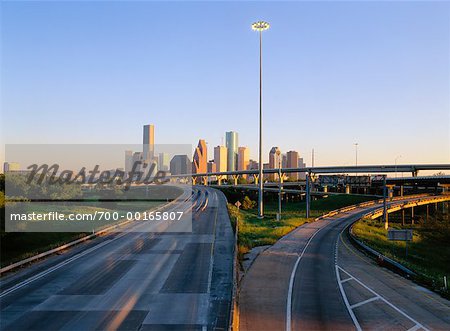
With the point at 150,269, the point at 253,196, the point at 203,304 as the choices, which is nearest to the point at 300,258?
the point at 150,269

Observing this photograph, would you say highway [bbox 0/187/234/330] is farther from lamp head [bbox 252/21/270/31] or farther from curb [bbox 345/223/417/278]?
lamp head [bbox 252/21/270/31]

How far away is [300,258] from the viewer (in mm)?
30344

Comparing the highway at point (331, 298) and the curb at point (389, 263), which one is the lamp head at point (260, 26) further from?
the highway at point (331, 298)

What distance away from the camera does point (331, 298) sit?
1956cm

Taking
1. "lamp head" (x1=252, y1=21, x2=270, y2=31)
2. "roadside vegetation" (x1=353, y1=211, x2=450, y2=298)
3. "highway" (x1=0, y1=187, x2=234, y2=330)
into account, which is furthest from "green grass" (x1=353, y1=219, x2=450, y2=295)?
"lamp head" (x1=252, y1=21, x2=270, y2=31)

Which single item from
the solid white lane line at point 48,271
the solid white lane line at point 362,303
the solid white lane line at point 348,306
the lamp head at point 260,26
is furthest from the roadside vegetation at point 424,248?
the lamp head at point 260,26

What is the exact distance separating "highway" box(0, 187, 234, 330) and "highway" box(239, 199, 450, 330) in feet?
5.52

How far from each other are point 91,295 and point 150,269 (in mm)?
5845

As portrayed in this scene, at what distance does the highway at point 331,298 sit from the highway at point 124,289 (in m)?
1.68

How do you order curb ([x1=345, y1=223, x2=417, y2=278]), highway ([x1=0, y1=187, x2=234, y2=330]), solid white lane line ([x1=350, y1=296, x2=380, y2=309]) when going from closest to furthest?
highway ([x1=0, y1=187, x2=234, y2=330]), solid white lane line ([x1=350, y1=296, x2=380, y2=309]), curb ([x1=345, y1=223, x2=417, y2=278])

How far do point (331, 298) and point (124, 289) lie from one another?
1015 cm

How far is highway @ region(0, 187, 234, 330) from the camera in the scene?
1554 centimetres

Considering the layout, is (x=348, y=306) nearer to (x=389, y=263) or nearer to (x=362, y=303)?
(x=362, y=303)

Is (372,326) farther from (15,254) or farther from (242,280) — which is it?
(15,254)
